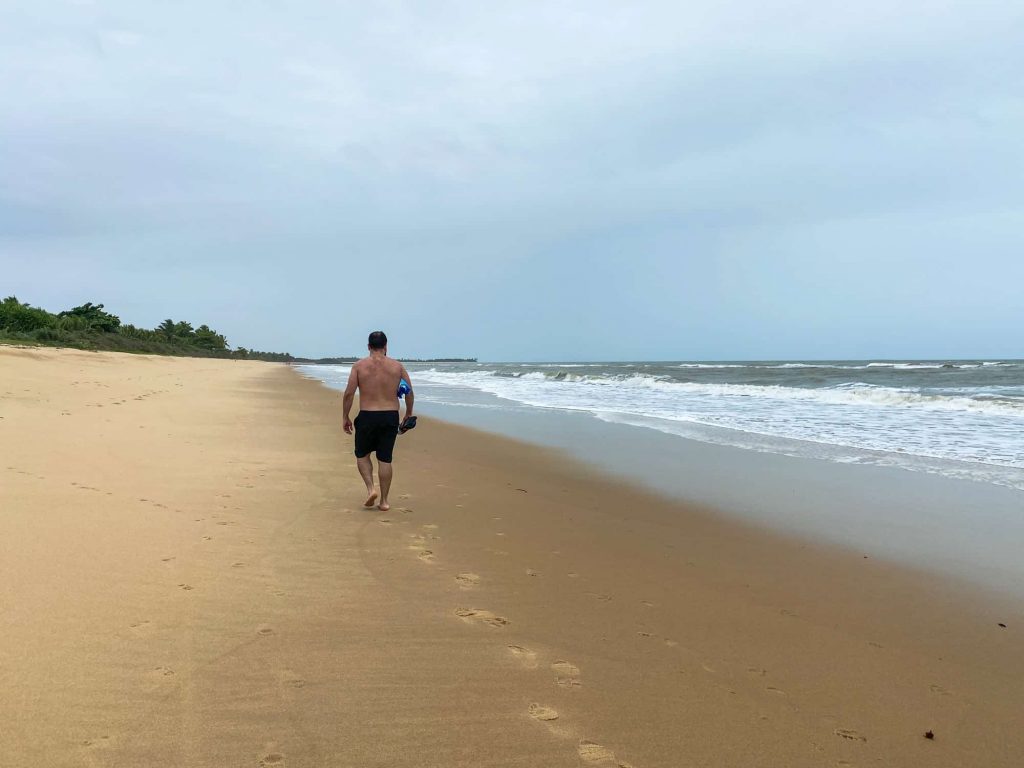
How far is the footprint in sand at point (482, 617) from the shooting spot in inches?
146

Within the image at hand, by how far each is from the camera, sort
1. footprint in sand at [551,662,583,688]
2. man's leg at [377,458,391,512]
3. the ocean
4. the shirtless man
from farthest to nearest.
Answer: the ocean → the shirtless man → man's leg at [377,458,391,512] → footprint in sand at [551,662,583,688]

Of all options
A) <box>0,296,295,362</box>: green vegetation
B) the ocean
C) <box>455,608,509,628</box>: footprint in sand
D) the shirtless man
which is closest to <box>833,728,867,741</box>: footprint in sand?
<box>455,608,509,628</box>: footprint in sand

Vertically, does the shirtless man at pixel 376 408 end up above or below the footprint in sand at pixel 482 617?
above

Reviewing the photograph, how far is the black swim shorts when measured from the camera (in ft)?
21.8

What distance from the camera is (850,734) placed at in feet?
8.85

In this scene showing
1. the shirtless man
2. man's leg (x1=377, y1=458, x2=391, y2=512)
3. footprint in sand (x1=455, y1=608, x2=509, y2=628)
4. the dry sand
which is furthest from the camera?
the shirtless man

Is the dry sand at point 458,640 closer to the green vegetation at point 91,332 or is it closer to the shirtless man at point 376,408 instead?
the shirtless man at point 376,408

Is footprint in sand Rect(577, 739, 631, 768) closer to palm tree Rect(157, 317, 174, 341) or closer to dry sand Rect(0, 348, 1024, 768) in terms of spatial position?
dry sand Rect(0, 348, 1024, 768)

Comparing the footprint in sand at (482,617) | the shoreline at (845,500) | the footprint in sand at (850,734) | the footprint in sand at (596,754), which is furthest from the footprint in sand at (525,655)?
the shoreline at (845,500)

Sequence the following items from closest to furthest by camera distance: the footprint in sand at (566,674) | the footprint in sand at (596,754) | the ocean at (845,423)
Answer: the footprint in sand at (596,754) → the footprint in sand at (566,674) → the ocean at (845,423)

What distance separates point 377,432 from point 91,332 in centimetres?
6065

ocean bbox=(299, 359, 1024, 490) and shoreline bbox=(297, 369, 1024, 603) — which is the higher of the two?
ocean bbox=(299, 359, 1024, 490)

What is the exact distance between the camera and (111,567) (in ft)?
13.2

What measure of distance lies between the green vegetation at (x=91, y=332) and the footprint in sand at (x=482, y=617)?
4077 cm
